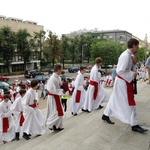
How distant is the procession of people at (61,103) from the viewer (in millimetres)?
4129

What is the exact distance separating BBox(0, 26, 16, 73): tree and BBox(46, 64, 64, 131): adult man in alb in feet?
118

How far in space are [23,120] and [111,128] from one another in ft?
9.60

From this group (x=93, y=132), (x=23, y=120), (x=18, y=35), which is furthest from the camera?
(x=18, y=35)

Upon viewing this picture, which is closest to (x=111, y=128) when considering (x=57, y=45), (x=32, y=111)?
(x=32, y=111)

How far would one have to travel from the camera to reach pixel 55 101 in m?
5.11

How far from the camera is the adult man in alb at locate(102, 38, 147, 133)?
4.07m

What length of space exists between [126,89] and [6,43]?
1479 inches

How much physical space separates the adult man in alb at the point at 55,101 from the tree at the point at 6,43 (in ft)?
118

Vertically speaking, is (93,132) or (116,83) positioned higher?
(116,83)

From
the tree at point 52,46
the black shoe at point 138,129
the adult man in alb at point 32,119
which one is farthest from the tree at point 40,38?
the black shoe at point 138,129

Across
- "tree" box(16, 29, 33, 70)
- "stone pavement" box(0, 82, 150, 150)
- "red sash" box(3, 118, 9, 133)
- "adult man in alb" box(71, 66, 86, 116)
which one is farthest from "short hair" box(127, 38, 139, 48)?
"tree" box(16, 29, 33, 70)

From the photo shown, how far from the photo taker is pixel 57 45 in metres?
49.2

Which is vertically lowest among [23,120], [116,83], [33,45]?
[23,120]

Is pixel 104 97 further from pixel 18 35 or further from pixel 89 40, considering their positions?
pixel 89 40
